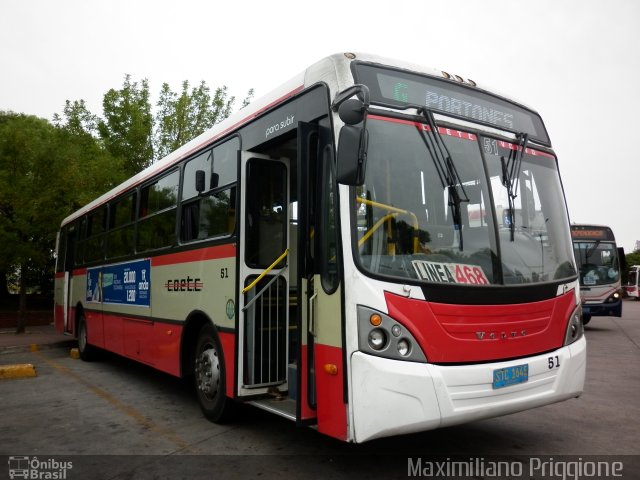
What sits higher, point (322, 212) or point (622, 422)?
point (322, 212)

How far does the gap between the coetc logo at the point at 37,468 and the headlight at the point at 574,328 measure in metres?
4.29

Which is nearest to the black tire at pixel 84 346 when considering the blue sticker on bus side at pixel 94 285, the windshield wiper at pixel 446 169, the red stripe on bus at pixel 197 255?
the blue sticker on bus side at pixel 94 285

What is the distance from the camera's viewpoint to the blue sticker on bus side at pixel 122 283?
25.4ft

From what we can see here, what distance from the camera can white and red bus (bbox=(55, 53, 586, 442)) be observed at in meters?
3.82

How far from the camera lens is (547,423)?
5762 millimetres

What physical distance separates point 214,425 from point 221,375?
64 cm

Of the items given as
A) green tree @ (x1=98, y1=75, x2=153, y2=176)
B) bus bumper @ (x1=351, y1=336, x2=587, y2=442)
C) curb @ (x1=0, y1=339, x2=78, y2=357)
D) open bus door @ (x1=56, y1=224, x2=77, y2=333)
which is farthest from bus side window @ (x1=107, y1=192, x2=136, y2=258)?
green tree @ (x1=98, y1=75, x2=153, y2=176)

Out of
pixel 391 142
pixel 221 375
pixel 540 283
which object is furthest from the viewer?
pixel 221 375

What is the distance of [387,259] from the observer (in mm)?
3920

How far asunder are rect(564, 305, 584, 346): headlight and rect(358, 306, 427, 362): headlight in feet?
5.28

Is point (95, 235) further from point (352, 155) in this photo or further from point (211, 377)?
point (352, 155)

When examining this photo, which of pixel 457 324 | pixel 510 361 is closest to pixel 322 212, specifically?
pixel 457 324

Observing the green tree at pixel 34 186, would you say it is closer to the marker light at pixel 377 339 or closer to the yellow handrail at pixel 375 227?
the yellow handrail at pixel 375 227

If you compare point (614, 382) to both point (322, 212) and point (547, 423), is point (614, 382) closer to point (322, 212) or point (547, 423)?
point (547, 423)
